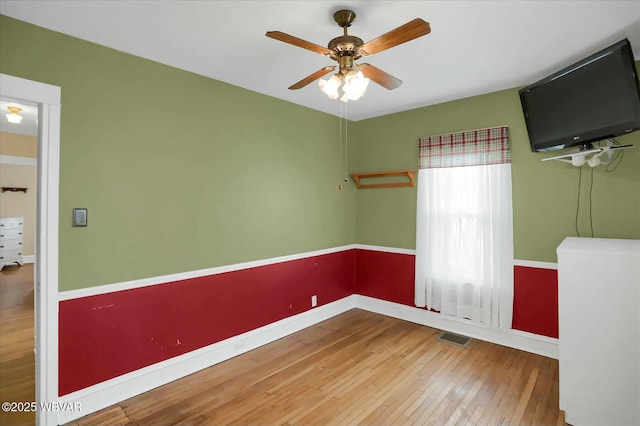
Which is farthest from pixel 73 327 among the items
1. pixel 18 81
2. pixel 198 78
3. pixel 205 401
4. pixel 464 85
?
pixel 464 85

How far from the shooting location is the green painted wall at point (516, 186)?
103 inches

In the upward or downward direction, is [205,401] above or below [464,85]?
below

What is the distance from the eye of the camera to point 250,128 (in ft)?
10.4

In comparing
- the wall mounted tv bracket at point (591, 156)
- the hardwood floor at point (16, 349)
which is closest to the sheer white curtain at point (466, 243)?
the wall mounted tv bracket at point (591, 156)

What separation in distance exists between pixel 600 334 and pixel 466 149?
199 centimetres

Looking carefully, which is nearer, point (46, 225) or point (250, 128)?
point (46, 225)

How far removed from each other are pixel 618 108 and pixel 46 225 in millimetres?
3774

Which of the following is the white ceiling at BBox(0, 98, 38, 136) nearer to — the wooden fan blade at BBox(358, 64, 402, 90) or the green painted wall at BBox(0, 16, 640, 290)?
the green painted wall at BBox(0, 16, 640, 290)

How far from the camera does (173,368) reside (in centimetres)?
258

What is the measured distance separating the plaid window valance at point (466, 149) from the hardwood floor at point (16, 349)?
13.3ft

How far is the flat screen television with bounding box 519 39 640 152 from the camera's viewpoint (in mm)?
1979

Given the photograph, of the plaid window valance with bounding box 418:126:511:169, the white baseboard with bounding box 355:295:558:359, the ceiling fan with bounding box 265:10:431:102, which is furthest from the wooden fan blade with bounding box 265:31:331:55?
the white baseboard with bounding box 355:295:558:359

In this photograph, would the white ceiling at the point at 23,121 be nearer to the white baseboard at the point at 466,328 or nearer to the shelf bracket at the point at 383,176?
the shelf bracket at the point at 383,176

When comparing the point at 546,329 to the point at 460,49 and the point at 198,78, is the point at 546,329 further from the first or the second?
the point at 198,78
